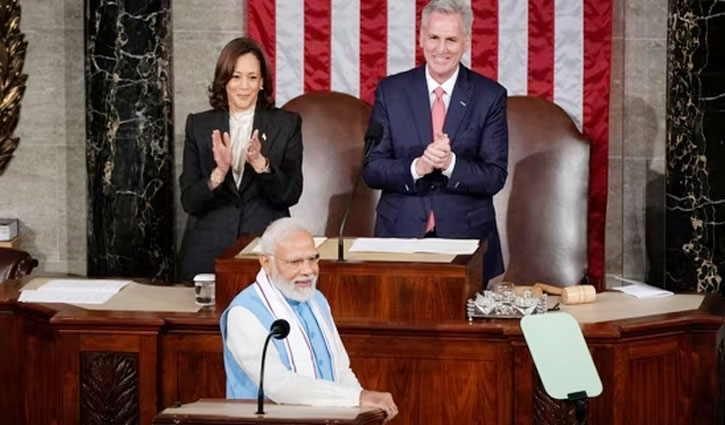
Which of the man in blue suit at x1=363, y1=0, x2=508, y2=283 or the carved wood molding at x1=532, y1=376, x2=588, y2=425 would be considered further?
the man in blue suit at x1=363, y1=0, x2=508, y2=283

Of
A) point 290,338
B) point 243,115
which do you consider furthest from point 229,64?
point 290,338

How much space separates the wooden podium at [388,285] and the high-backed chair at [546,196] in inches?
102

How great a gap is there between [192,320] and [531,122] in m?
3.31

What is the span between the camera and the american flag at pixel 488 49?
10297 millimetres

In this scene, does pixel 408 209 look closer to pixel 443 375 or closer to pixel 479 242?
pixel 479 242

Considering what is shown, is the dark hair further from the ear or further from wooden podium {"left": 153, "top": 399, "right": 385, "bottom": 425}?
wooden podium {"left": 153, "top": 399, "right": 385, "bottom": 425}

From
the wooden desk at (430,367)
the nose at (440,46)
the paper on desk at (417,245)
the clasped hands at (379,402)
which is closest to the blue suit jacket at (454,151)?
the nose at (440,46)

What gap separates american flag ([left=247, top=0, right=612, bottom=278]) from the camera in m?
10.3

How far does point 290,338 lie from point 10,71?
5.07 m

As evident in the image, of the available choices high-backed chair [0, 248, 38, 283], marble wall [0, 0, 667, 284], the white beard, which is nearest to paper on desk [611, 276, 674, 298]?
the white beard

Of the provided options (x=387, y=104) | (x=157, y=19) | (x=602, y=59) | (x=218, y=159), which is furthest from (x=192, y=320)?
(x=602, y=59)

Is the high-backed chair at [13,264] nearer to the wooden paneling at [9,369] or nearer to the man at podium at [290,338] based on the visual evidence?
the wooden paneling at [9,369]

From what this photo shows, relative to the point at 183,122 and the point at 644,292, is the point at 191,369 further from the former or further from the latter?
the point at 183,122

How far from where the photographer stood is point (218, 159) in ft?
27.0
